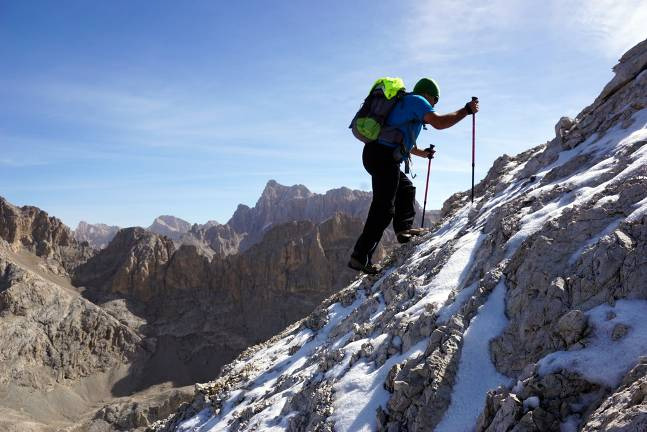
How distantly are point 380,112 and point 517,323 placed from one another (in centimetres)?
405

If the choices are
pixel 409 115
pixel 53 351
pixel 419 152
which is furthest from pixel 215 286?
pixel 409 115

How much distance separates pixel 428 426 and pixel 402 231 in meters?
5.80

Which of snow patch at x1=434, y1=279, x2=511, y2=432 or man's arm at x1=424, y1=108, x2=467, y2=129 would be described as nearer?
snow patch at x1=434, y1=279, x2=511, y2=432

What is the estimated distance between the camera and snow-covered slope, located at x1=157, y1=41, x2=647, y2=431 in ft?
14.8

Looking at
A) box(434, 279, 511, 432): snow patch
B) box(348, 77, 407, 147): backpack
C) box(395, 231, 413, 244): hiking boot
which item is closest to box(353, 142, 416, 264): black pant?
box(348, 77, 407, 147): backpack

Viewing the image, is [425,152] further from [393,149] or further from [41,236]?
[41,236]

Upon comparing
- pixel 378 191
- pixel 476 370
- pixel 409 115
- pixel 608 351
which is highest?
pixel 409 115

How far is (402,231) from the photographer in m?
11.1

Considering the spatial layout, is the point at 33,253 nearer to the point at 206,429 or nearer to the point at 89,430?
the point at 89,430

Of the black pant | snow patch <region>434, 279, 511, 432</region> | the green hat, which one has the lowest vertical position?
snow patch <region>434, 279, 511, 432</region>

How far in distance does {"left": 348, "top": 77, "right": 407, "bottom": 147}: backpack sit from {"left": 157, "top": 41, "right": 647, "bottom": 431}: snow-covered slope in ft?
8.32

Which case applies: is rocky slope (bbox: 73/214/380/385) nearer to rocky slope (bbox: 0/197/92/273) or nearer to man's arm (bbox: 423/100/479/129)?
rocky slope (bbox: 0/197/92/273)

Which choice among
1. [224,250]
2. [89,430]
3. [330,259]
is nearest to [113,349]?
[89,430]

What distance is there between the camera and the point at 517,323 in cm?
605
